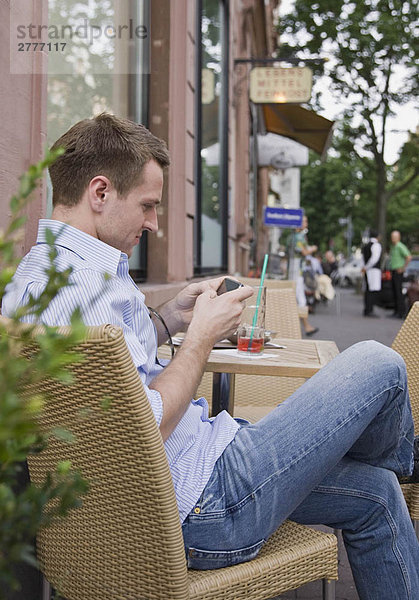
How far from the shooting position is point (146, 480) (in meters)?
1.47

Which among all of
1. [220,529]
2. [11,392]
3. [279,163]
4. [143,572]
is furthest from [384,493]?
[279,163]

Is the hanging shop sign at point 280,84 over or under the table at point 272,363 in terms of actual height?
over

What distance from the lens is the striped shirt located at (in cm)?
170

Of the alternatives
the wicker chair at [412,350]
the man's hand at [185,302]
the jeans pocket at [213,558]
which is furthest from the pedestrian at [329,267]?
the jeans pocket at [213,558]

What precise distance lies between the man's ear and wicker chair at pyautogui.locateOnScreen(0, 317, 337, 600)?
0.62m

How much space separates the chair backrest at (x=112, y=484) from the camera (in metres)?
1.39

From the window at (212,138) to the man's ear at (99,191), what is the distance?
5186 mm

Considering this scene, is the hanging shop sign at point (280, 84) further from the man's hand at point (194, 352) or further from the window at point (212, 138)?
the man's hand at point (194, 352)

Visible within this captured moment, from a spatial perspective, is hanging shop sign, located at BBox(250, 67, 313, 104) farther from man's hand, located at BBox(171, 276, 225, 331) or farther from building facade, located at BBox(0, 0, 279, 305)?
man's hand, located at BBox(171, 276, 225, 331)

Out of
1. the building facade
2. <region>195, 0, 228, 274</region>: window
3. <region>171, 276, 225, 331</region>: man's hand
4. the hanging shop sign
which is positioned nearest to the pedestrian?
the hanging shop sign

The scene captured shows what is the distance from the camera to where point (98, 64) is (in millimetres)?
4652

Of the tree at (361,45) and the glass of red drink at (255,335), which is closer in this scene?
the glass of red drink at (255,335)

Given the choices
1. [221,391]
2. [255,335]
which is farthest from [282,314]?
[255,335]

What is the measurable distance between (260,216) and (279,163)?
14.3 ft
